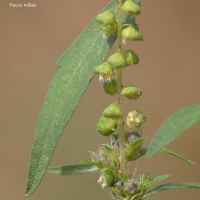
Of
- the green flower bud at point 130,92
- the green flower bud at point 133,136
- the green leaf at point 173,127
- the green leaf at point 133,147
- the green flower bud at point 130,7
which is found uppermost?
the green flower bud at point 130,7

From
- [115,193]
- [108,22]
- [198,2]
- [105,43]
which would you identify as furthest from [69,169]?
[198,2]

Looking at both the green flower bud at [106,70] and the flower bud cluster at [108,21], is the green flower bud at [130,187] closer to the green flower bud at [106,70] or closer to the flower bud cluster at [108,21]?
the green flower bud at [106,70]

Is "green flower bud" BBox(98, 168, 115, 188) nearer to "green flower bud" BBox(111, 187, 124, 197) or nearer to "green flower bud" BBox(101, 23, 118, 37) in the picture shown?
"green flower bud" BBox(111, 187, 124, 197)

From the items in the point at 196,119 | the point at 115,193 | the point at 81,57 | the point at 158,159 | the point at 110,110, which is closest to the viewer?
the point at 196,119

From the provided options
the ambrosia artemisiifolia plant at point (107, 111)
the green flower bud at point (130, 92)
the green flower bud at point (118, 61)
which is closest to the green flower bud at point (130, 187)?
the ambrosia artemisiifolia plant at point (107, 111)

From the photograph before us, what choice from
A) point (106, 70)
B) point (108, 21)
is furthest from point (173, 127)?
point (108, 21)

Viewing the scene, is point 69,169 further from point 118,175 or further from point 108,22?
point 108,22

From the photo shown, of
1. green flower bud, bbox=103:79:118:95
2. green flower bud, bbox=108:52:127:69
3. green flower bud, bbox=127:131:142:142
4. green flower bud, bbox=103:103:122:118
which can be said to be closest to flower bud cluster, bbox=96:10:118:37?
green flower bud, bbox=108:52:127:69
